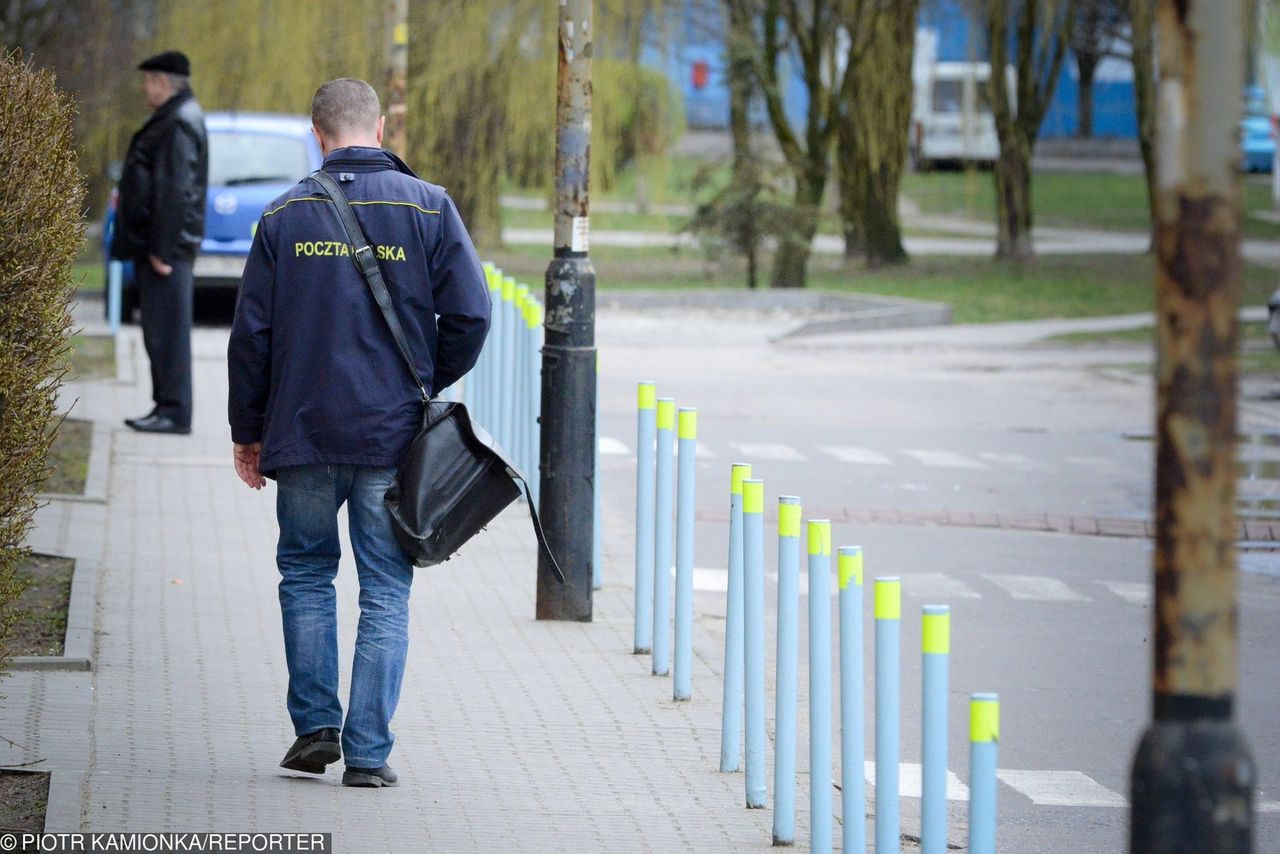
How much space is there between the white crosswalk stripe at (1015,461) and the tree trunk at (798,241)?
13167 millimetres

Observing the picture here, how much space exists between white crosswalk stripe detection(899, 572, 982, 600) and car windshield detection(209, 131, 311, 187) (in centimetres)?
1332

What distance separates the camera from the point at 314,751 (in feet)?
18.3

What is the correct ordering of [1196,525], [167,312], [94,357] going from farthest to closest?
1. [94,357]
2. [167,312]
3. [1196,525]

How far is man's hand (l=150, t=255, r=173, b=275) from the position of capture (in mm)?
12203

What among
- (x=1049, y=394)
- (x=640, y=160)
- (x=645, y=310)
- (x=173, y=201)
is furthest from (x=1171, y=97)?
(x=640, y=160)

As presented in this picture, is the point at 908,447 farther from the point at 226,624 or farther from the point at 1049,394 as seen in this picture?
the point at 226,624

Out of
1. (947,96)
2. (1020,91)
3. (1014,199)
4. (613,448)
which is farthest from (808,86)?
(947,96)

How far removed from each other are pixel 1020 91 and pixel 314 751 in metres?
27.6

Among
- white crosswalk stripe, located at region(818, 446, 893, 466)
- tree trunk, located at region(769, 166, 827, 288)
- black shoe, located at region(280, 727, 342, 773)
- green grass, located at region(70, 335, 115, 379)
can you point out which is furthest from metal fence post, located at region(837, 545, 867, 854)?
tree trunk, located at region(769, 166, 827, 288)

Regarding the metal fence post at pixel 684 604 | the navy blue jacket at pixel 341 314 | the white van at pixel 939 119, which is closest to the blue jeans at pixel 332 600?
the navy blue jacket at pixel 341 314

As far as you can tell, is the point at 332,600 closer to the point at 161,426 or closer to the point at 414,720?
the point at 414,720

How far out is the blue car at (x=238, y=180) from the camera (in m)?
21.1

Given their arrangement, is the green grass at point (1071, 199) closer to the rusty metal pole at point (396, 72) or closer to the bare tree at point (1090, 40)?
the bare tree at point (1090, 40)

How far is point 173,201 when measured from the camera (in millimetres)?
12234
